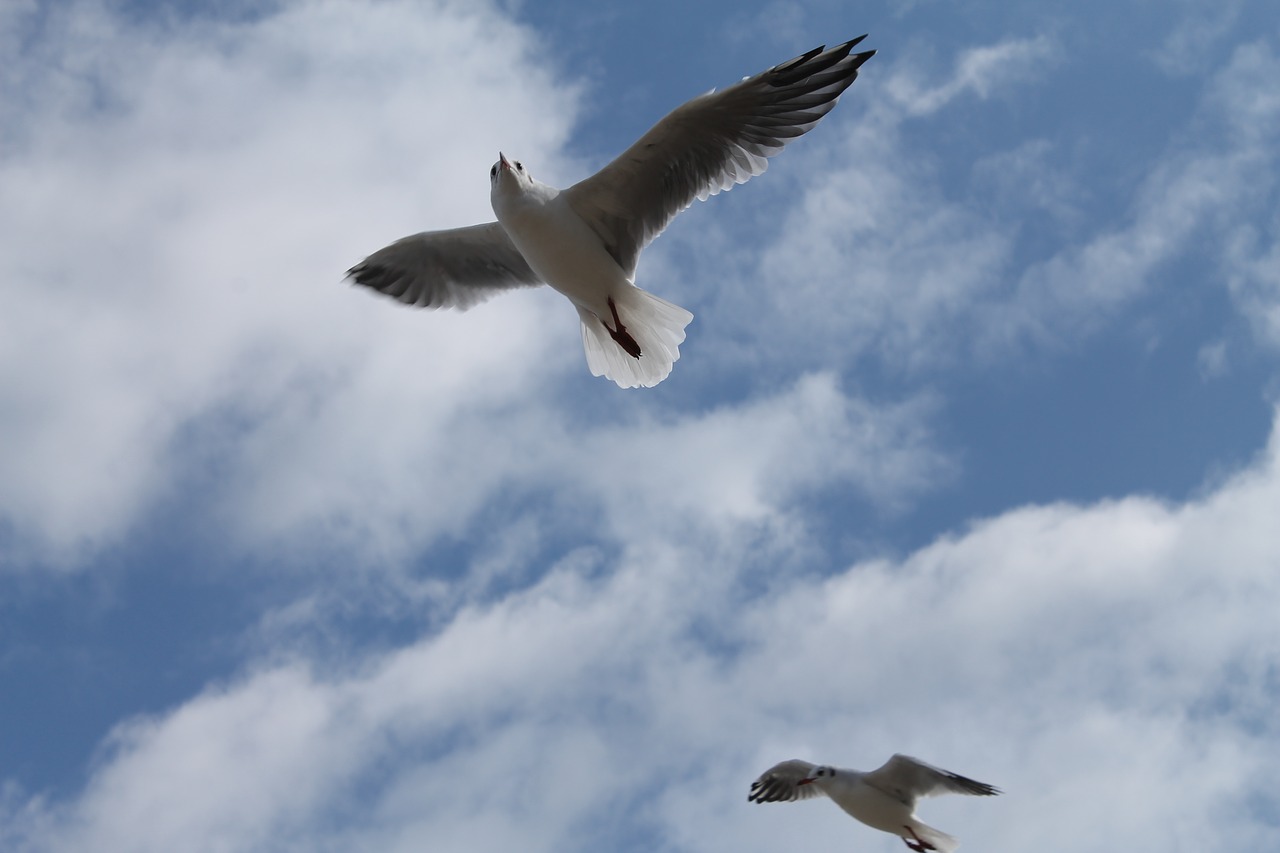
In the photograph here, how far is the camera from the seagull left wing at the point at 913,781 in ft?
33.1

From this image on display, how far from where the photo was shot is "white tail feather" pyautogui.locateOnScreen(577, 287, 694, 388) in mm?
9039

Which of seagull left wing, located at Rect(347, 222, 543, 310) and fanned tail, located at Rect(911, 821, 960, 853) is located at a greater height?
seagull left wing, located at Rect(347, 222, 543, 310)

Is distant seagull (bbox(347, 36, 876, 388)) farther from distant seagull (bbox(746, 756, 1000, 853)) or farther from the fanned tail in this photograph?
the fanned tail

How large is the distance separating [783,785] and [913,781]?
1.19m

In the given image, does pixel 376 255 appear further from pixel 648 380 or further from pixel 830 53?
pixel 830 53

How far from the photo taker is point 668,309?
29.7 feet

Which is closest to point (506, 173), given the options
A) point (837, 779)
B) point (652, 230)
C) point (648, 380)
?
point (652, 230)

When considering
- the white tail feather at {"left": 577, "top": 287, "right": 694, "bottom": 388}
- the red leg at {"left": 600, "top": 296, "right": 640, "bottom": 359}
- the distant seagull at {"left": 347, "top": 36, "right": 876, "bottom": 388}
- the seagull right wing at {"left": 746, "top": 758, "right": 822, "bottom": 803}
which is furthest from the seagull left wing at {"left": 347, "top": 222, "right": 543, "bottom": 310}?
the seagull right wing at {"left": 746, "top": 758, "right": 822, "bottom": 803}

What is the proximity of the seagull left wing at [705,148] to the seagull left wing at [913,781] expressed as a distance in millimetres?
4331

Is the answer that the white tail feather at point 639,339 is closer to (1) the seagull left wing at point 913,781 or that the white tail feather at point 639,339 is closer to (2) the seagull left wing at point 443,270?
(2) the seagull left wing at point 443,270

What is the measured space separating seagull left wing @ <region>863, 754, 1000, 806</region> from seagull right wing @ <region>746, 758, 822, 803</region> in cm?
66

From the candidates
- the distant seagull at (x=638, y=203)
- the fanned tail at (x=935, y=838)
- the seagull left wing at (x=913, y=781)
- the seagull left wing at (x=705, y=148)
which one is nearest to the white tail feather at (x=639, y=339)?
the distant seagull at (x=638, y=203)

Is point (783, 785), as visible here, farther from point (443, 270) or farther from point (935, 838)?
point (443, 270)

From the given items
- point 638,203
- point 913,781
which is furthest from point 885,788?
point 638,203
